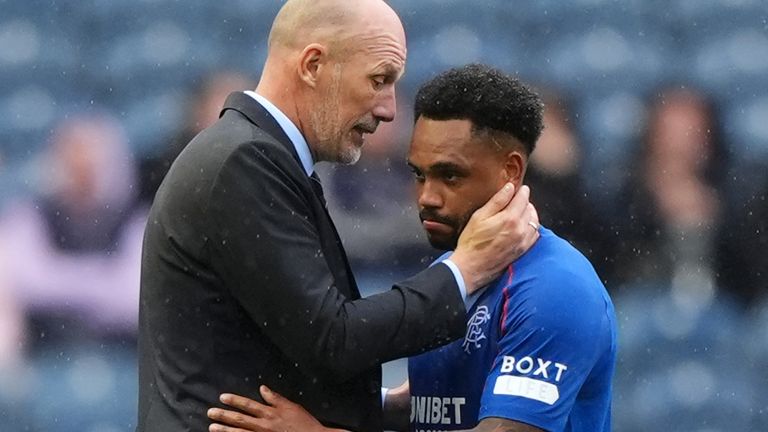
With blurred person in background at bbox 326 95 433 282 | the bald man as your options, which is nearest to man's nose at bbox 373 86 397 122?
the bald man

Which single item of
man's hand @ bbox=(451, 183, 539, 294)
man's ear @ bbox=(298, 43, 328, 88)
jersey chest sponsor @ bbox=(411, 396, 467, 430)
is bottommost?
jersey chest sponsor @ bbox=(411, 396, 467, 430)

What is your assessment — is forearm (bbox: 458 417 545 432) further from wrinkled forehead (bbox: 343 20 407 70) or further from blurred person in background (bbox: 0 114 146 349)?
blurred person in background (bbox: 0 114 146 349)

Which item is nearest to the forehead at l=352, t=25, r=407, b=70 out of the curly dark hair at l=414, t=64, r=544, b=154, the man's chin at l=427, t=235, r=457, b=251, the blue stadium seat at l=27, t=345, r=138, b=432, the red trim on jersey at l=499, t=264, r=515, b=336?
the curly dark hair at l=414, t=64, r=544, b=154

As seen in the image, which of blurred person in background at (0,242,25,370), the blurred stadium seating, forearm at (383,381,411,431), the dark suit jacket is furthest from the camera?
the blurred stadium seating

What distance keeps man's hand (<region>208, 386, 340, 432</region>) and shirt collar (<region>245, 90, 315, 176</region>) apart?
49cm

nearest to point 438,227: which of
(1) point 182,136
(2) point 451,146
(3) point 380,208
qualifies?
(2) point 451,146

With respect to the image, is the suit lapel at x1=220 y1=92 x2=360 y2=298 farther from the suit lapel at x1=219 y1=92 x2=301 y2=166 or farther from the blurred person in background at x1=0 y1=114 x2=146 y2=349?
the blurred person in background at x1=0 y1=114 x2=146 y2=349

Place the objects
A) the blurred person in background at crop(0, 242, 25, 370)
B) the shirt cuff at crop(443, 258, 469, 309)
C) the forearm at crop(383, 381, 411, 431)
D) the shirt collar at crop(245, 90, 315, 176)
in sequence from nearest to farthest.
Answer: the shirt cuff at crop(443, 258, 469, 309), the shirt collar at crop(245, 90, 315, 176), the forearm at crop(383, 381, 411, 431), the blurred person in background at crop(0, 242, 25, 370)

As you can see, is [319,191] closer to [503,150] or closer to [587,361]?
[503,150]

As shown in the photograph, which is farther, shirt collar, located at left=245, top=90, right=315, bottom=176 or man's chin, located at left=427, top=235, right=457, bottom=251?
man's chin, located at left=427, top=235, right=457, bottom=251

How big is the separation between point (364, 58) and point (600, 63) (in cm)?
229

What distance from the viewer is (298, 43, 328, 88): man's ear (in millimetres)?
3490

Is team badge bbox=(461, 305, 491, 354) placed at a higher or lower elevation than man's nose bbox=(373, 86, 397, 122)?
lower

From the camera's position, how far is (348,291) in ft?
11.3
